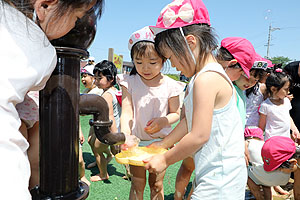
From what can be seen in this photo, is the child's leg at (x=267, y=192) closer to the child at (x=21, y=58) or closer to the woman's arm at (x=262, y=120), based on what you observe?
the woman's arm at (x=262, y=120)

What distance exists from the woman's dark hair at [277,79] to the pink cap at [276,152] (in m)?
1.39

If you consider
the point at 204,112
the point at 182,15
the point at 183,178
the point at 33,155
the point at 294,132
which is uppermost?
the point at 182,15

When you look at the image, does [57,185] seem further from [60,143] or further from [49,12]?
[49,12]

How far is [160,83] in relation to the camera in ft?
8.48

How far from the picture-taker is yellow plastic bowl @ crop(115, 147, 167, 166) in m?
1.52

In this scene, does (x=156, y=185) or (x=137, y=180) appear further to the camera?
(x=156, y=185)

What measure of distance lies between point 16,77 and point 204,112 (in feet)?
3.59

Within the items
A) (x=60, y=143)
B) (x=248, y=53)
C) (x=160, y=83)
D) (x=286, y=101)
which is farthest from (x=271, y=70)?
(x=60, y=143)

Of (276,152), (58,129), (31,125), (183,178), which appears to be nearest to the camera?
(58,129)

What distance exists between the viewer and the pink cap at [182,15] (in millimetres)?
1659

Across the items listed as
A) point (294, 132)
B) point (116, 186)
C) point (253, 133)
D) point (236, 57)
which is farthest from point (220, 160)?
point (294, 132)

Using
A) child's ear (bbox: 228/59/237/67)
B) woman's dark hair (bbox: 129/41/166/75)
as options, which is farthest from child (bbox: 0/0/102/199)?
child's ear (bbox: 228/59/237/67)

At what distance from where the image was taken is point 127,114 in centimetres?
251

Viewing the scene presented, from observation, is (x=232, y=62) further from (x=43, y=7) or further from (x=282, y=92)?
(x=43, y=7)
